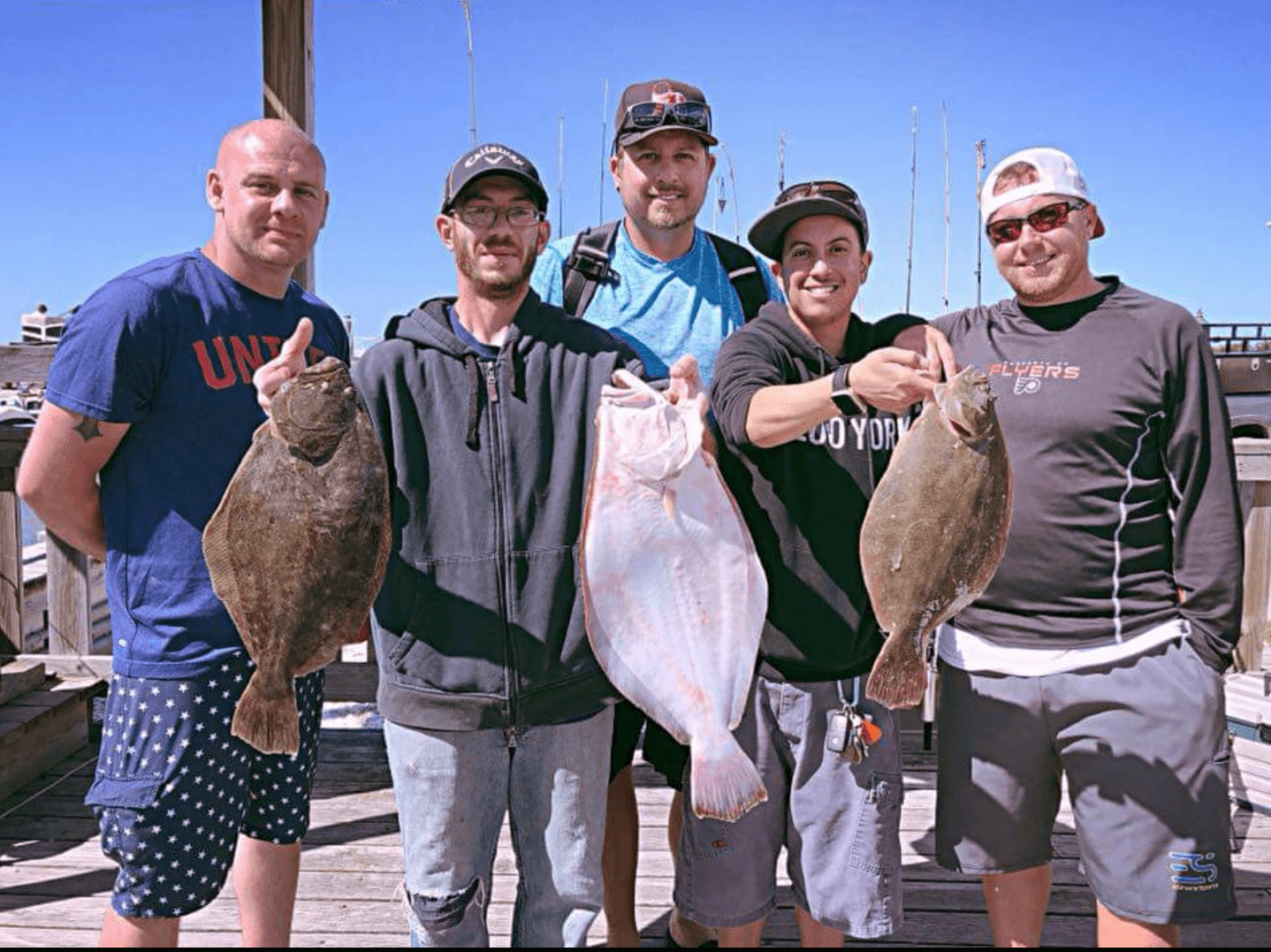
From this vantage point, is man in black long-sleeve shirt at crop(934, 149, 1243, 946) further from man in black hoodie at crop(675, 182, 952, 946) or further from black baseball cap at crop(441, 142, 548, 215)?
black baseball cap at crop(441, 142, 548, 215)

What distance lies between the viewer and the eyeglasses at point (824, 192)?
2.53 metres

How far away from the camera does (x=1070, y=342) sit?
2.58m

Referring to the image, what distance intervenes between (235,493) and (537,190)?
1.09 m

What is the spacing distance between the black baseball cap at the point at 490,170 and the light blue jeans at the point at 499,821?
1.39 metres

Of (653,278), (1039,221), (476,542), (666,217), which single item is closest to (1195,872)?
(1039,221)

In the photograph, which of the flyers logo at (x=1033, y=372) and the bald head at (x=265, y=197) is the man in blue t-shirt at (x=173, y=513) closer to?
the bald head at (x=265, y=197)

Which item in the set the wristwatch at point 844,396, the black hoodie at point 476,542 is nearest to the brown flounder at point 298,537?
the black hoodie at point 476,542

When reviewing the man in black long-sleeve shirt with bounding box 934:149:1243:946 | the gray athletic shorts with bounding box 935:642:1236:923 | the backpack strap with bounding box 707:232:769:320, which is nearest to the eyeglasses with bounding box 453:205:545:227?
the backpack strap with bounding box 707:232:769:320

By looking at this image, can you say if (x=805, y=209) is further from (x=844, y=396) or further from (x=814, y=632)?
(x=814, y=632)

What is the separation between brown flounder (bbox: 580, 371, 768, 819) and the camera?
6.68ft

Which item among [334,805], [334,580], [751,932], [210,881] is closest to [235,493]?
[334,580]

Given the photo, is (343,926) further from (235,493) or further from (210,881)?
(235,493)

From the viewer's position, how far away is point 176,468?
233 cm

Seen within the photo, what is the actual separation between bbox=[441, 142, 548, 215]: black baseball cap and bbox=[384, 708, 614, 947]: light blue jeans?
1.39 m
